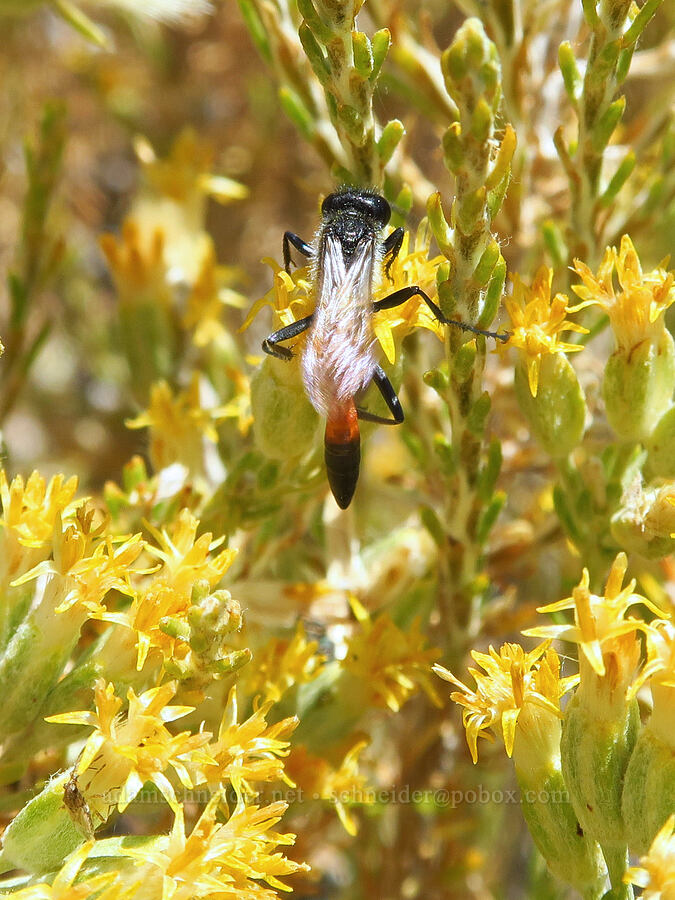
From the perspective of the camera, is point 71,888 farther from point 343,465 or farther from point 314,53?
point 314,53

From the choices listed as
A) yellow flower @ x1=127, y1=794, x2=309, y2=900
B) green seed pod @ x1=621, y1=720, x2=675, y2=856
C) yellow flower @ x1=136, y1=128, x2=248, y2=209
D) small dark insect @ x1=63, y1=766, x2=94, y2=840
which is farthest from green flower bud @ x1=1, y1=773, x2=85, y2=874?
yellow flower @ x1=136, y1=128, x2=248, y2=209

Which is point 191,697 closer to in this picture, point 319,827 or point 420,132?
point 319,827

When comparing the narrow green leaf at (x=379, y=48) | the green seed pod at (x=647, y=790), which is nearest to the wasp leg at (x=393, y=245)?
the narrow green leaf at (x=379, y=48)

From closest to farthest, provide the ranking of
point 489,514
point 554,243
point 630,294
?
1. point 630,294
2. point 489,514
3. point 554,243

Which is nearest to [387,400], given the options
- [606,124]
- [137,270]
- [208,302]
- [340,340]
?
[340,340]

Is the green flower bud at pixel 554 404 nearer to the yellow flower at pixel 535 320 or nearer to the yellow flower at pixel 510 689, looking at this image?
the yellow flower at pixel 535 320

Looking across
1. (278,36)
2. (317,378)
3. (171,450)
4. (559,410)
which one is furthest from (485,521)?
(278,36)
